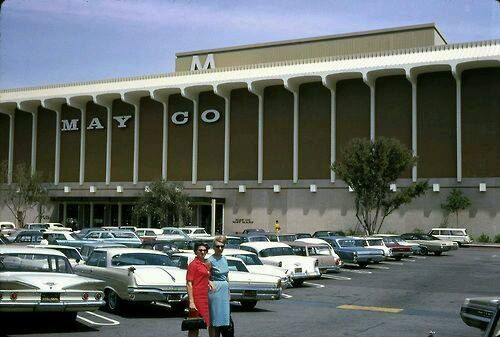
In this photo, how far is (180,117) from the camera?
61.6 meters

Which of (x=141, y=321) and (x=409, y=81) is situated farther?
(x=409, y=81)

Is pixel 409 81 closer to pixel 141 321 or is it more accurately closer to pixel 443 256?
pixel 443 256

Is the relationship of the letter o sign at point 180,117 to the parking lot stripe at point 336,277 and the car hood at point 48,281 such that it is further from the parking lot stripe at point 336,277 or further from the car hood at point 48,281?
the car hood at point 48,281

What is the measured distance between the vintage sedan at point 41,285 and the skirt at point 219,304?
3627 millimetres

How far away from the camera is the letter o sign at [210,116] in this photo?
196 feet

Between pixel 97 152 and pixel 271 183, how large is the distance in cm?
1888

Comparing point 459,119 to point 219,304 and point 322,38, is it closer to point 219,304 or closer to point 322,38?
point 322,38

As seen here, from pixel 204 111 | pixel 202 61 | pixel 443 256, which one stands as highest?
pixel 202 61

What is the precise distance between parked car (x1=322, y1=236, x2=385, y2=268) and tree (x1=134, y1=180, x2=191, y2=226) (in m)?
26.2

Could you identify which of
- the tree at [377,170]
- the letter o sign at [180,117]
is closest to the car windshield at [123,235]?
the tree at [377,170]

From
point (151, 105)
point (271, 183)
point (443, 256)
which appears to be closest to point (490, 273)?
point (443, 256)

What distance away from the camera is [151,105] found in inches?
2490

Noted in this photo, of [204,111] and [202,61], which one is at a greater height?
[202,61]

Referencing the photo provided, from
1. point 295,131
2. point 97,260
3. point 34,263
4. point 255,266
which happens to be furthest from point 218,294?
point 295,131
